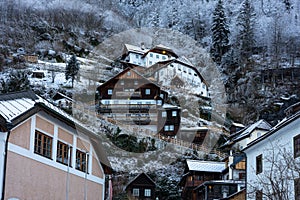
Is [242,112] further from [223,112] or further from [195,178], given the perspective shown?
[195,178]

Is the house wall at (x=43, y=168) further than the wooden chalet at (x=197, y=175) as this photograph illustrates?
No

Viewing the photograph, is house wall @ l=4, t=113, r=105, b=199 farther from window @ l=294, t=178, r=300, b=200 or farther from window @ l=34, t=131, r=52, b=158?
window @ l=294, t=178, r=300, b=200

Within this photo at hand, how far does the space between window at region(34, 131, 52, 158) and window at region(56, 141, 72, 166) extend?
74 centimetres

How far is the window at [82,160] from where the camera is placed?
72.3ft

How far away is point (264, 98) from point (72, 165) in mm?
56396

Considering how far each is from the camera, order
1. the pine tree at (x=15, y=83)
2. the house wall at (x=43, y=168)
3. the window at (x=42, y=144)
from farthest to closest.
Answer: the pine tree at (x=15, y=83), the window at (x=42, y=144), the house wall at (x=43, y=168)

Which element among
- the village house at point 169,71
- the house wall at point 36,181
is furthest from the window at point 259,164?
the village house at point 169,71

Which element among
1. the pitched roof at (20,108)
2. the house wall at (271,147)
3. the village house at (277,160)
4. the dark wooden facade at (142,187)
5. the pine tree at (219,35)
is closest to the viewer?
the pitched roof at (20,108)

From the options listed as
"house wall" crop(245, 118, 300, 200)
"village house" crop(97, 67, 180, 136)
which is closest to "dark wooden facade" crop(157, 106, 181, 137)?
"village house" crop(97, 67, 180, 136)

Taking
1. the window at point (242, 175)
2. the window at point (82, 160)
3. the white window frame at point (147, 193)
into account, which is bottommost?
the white window frame at point (147, 193)

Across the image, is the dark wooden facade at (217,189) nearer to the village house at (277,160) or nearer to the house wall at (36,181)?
the village house at (277,160)

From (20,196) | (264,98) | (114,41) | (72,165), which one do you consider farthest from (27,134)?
(114,41)

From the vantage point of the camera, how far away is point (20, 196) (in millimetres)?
16391

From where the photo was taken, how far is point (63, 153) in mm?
20297
